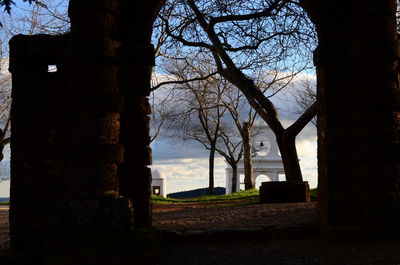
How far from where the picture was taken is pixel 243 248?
21.5 feet

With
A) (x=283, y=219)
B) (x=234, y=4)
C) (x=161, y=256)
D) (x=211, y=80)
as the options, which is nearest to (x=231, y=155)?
(x=211, y=80)

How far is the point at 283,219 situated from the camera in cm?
805

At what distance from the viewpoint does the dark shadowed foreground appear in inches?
224

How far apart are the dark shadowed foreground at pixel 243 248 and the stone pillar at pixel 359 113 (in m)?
0.39

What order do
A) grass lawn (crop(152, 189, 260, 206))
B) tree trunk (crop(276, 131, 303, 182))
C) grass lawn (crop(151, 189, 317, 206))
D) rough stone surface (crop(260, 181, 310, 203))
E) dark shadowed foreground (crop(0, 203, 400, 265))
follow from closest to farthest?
dark shadowed foreground (crop(0, 203, 400, 265)) < rough stone surface (crop(260, 181, 310, 203)) < tree trunk (crop(276, 131, 303, 182)) < grass lawn (crop(151, 189, 317, 206)) < grass lawn (crop(152, 189, 260, 206))

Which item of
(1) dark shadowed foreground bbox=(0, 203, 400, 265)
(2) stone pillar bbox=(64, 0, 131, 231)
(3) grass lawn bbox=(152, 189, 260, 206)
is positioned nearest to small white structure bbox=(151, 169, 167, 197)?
(3) grass lawn bbox=(152, 189, 260, 206)

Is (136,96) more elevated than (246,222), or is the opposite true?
(136,96)

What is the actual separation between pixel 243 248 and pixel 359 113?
7.32 ft

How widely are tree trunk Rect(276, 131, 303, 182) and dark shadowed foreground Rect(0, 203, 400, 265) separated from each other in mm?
7074

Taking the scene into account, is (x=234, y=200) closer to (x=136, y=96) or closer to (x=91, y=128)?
(x=136, y=96)

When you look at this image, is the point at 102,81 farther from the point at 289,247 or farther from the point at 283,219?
the point at 283,219

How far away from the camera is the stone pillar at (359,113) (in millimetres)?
6480

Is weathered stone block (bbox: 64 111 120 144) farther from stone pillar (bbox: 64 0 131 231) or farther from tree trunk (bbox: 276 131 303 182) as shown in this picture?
tree trunk (bbox: 276 131 303 182)

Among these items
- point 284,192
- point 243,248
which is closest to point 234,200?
point 284,192
